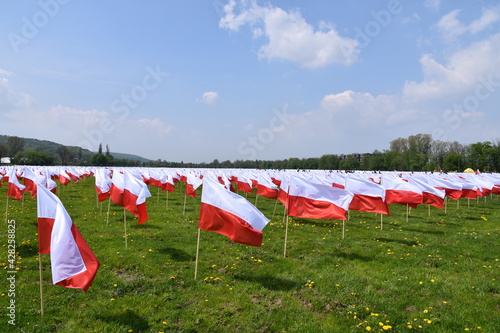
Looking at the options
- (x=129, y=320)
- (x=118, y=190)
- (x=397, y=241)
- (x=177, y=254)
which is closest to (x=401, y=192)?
(x=397, y=241)

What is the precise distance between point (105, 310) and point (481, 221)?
21.5 m

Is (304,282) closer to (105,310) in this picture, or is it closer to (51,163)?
(105,310)

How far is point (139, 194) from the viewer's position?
36.4 feet

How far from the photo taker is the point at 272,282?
8.36 meters

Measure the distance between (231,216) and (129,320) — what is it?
3273 millimetres

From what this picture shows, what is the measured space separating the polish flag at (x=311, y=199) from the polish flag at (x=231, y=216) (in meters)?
3.40

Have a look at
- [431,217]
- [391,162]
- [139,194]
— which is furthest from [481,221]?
[391,162]

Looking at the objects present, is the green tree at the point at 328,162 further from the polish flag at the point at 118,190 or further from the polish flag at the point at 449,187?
the polish flag at the point at 118,190

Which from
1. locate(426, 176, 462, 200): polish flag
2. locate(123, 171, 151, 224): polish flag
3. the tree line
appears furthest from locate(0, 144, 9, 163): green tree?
locate(426, 176, 462, 200): polish flag

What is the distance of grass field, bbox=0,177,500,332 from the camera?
621 cm

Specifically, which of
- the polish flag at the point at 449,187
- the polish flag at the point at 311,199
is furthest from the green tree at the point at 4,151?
the polish flag at the point at 449,187

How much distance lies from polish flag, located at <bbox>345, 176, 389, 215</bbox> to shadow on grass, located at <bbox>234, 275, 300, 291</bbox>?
640cm

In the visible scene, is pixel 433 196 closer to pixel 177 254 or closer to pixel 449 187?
pixel 449 187

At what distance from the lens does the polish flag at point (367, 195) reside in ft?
44.0
